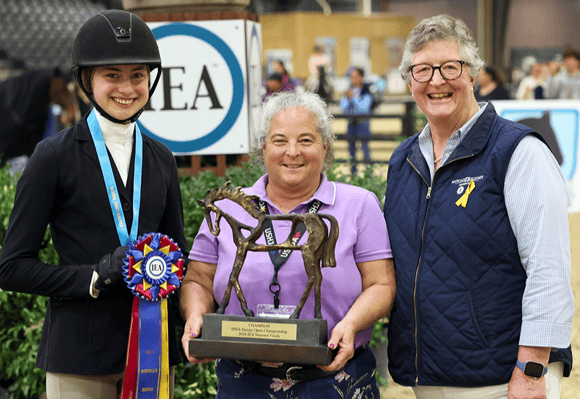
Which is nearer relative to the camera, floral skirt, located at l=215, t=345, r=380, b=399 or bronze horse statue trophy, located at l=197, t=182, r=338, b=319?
bronze horse statue trophy, located at l=197, t=182, r=338, b=319

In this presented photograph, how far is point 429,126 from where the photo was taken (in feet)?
7.26

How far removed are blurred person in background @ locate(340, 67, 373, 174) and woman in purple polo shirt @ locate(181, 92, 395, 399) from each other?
9129 millimetres

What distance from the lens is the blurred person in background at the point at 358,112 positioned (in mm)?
11445

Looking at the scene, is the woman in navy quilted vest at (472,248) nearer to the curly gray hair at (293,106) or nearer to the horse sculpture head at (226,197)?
the curly gray hair at (293,106)

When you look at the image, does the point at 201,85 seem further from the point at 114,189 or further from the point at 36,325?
the point at 114,189

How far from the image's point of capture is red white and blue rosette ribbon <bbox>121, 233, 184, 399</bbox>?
6.55 ft

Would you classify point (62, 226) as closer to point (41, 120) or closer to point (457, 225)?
point (457, 225)

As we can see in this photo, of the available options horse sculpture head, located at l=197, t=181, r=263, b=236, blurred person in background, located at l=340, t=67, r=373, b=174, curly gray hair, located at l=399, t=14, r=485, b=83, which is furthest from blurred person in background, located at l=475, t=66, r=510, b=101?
horse sculpture head, located at l=197, t=181, r=263, b=236

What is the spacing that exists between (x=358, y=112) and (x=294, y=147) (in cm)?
1020

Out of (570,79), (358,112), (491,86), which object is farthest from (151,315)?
(358,112)

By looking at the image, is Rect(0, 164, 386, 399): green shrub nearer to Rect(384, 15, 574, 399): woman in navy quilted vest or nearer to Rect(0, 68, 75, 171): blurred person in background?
Rect(384, 15, 574, 399): woman in navy quilted vest

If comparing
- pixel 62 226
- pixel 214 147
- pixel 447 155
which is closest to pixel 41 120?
pixel 214 147

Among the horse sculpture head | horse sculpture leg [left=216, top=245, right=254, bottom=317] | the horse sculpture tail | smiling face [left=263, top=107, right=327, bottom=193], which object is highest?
smiling face [left=263, top=107, right=327, bottom=193]

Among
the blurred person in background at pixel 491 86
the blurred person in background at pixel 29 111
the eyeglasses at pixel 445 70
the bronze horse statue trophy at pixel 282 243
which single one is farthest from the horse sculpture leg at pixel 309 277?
the blurred person in background at pixel 491 86
